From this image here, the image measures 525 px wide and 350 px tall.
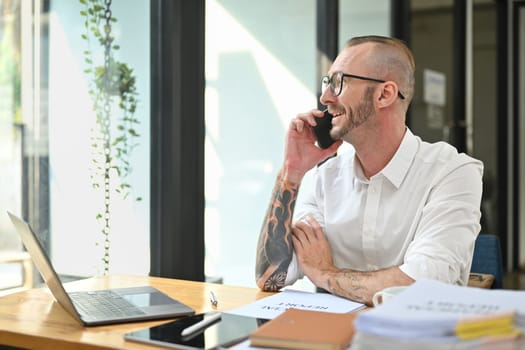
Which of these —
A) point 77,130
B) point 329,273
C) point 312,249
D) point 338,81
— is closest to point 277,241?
point 312,249

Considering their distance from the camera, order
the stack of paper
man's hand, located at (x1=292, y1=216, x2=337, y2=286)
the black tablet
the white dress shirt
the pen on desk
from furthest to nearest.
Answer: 1. man's hand, located at (x1=292, y1=216, x2=337, y2=286)
2. the white dress shirt
3. the pen on desk
4. the black tablet
5. the stack of paper

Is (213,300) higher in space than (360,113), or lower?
lower

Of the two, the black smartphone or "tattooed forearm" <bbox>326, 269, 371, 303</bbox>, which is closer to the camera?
"tattooed forearm" <bbox>326, 269, 371, 303</bbox>

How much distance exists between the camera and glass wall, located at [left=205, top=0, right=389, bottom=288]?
3.06 m

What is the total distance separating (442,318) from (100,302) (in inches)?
34.5

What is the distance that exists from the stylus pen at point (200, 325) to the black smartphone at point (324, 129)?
2.81 ft

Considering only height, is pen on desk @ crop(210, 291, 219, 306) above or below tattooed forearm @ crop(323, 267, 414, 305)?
below

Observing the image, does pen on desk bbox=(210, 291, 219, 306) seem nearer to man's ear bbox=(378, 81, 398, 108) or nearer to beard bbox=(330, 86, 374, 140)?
beard bbox=(330, 86, 374, 140)

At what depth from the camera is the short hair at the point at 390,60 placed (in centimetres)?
202

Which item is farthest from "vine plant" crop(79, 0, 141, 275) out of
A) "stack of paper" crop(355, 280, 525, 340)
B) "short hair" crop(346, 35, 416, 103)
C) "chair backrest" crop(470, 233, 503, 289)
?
"stack of paper" crop(355, 280, 525, 340)

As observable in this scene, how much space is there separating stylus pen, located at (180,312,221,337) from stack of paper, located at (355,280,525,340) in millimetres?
388

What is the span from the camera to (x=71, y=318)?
1484mm

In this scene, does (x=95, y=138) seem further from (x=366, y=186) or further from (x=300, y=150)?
(x=366, y=186)

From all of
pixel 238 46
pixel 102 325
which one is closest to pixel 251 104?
pixel 238 46
